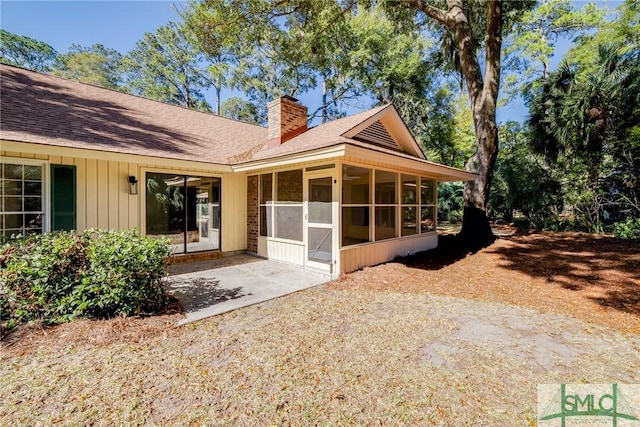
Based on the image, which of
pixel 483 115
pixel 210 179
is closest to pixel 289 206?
pixel 210 179

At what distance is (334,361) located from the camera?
9.52ft

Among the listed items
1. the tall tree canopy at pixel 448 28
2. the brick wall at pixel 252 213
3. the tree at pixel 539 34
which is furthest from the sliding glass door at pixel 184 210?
the tree at pixel 539 34

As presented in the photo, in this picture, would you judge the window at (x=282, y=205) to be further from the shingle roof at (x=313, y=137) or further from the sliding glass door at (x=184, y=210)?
the sliding glass door at (x=184, y=210)

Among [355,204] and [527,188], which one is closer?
[355,204]

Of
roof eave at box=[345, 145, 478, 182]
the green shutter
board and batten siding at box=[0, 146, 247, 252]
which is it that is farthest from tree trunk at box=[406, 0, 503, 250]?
the green shutter

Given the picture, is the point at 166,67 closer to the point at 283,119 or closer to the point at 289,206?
the point at 283,119

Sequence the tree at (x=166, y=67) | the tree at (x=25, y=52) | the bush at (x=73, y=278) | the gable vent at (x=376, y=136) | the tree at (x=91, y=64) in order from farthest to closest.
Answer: the tree at (x=91, y=64) → the tree at (x=166, y=67) → the tree at (x=25, y=52) → the gable vent at (x=376, y=136) → the bush at (x=73, y=278)

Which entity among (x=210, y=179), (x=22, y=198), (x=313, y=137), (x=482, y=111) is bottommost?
(x=22, y=198)

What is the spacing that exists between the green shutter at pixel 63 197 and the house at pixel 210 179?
16 millimetres

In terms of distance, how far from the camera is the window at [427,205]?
887 centimetres

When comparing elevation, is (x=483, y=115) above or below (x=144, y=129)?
above

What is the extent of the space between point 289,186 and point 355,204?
1.79 metres

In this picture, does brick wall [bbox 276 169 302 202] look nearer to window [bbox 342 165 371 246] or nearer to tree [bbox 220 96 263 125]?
window [bbox 342 165 371 246]

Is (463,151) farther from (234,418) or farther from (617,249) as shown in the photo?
(234,418)
